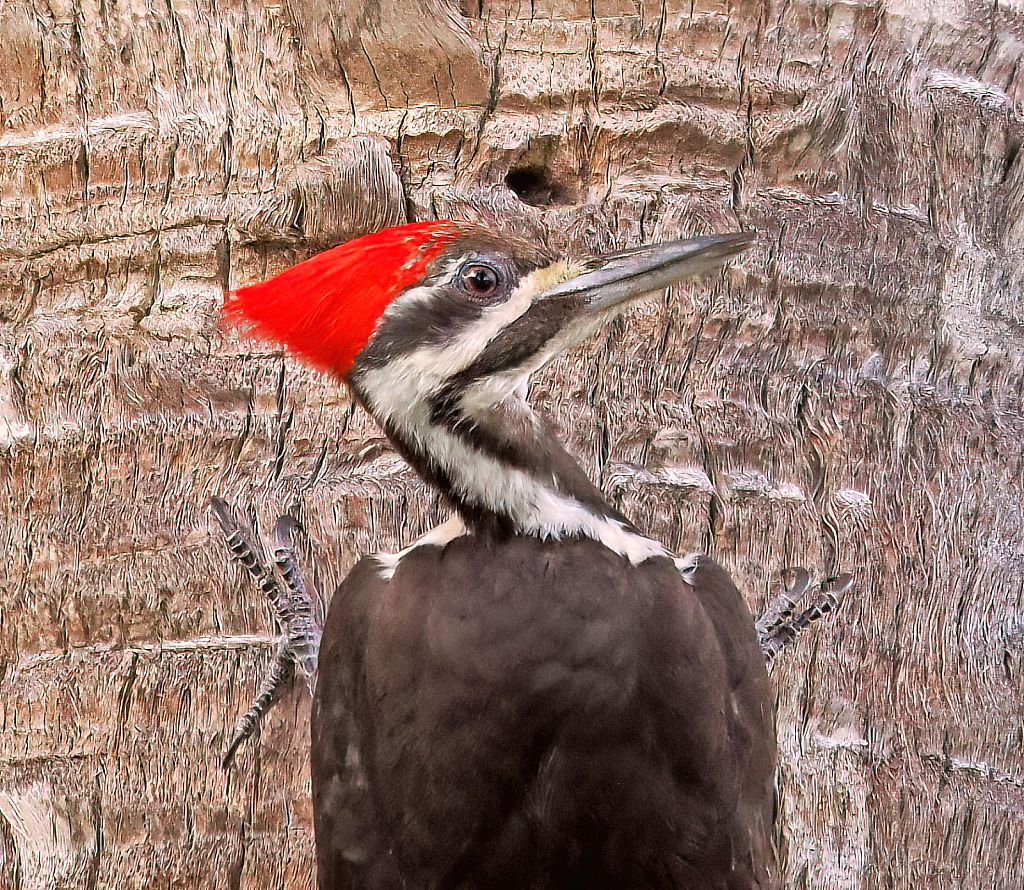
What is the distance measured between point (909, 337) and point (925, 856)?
3.40 feet

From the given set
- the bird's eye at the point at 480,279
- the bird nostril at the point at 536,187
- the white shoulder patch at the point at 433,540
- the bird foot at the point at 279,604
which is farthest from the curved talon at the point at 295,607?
the bird nostril at the point at 536,187

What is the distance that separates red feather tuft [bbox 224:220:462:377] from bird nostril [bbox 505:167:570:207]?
52 cm

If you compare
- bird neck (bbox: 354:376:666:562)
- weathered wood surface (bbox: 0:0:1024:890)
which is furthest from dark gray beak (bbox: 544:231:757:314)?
weathered wood surface (bbox: 0:0:1024:890)

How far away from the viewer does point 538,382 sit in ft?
7.32

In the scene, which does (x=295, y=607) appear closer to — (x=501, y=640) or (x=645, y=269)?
(x=501, y=640)

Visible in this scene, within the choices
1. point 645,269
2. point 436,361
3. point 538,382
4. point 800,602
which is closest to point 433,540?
point 436,361

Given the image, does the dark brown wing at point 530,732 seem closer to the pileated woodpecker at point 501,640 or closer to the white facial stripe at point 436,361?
the pileated woodpecker at point 501,640

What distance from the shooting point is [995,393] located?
2.32 meters

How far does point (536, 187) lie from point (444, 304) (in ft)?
1.93

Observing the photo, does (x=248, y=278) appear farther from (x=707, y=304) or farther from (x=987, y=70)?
(x=987, y=70)

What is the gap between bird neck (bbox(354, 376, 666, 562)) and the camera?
1.87 meters

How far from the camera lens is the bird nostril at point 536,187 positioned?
2.26 m

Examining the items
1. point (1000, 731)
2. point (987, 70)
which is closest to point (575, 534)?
point (1000, 731)

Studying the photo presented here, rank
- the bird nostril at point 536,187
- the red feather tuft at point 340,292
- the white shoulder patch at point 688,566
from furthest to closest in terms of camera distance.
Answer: the bird nostril at point 536,187, the white shoulder patch at point 688,566, the red feather tuft at point 340,292
